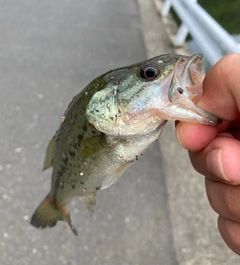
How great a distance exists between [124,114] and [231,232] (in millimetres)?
634

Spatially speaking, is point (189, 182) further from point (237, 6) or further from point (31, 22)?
point (237, 6)

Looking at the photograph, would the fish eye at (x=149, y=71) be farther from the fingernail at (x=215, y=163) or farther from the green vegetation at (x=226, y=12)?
the green vegetation at (x=226, y=12)

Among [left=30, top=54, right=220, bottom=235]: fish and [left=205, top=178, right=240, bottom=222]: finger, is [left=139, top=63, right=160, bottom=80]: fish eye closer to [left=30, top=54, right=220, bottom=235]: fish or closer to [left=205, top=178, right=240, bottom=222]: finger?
[left=30, top=54, right=220, bottom=235]: fish

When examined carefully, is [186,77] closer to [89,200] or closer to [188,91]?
[188,91]

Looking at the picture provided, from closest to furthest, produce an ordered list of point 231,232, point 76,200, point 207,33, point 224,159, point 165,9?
point 224,159
point 231,232
point 76,200
point 207,33
point 165,9

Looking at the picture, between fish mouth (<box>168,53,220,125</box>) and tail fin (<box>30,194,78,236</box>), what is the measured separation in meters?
1.09

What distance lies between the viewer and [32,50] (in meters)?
4.52

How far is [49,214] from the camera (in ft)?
6.88

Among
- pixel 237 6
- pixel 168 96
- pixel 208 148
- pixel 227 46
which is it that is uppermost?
pixel 168 96

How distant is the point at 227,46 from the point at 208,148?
1.96 metres

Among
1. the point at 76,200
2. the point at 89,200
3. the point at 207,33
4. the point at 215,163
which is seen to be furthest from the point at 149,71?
the point at 207,33

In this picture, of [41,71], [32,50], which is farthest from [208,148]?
[32,50]

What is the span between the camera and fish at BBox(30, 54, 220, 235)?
4.12ft

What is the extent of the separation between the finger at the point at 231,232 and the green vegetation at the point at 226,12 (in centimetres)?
485
